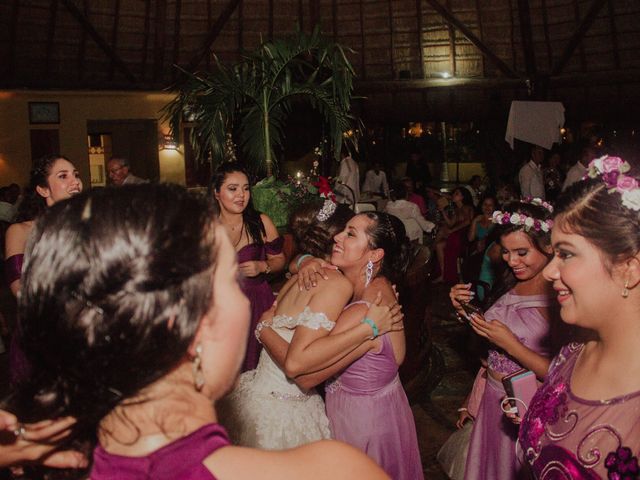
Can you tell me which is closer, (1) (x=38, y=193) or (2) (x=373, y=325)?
(2) (x=373, y=325)

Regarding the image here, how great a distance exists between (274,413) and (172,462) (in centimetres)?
203

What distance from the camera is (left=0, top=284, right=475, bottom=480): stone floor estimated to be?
4.18 m

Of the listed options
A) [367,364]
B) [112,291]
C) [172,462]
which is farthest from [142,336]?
[367,364]

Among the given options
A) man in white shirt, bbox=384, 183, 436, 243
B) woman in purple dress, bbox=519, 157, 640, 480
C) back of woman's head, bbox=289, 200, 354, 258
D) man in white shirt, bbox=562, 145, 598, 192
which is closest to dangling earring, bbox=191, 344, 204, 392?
woman in purple dress, bbox=519, 157, 640, 480

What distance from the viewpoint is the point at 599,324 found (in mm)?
1606

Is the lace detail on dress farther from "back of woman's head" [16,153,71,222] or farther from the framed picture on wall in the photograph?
the framed picture on wall

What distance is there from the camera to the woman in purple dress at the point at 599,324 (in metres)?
1.52

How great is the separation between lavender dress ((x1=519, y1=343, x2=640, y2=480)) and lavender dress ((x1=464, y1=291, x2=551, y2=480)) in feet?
3.87

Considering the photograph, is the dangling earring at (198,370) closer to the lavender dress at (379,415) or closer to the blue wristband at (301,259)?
the lavender dress at (379,415)

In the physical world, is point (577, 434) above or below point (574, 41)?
below

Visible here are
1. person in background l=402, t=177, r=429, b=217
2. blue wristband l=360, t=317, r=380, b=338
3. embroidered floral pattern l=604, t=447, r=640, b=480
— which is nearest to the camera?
embroidered floral pattern l=604, t=447, r=640, b=480

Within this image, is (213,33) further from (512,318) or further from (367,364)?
(367,364)

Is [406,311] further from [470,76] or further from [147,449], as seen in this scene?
[470,76]

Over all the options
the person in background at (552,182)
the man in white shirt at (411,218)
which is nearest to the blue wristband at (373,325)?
the man in white shirt at (411,218)
